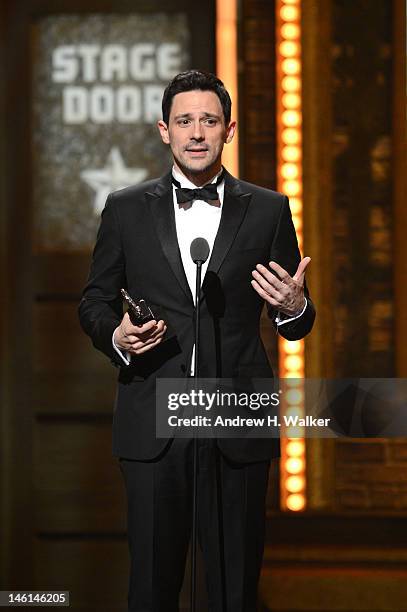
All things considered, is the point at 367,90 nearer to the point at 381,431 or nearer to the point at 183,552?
the point at 381,431

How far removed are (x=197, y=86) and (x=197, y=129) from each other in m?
0.09

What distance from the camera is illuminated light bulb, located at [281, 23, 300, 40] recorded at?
296 centimetres

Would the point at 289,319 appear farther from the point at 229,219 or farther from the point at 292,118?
the point at 292,118

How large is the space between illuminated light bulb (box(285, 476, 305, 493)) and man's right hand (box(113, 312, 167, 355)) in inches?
40.5

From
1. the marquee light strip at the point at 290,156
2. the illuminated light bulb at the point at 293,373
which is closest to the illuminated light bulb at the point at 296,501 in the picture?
the marquee light strip at the point at 290,156

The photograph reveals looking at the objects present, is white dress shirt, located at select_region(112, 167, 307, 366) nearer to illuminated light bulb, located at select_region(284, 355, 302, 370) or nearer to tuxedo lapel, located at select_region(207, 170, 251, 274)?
tuxedo lapel, located at select_region(207, 170, 251, 274)

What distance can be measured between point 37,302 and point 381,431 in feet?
3.43

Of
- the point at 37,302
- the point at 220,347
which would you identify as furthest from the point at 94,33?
the point at 220,347

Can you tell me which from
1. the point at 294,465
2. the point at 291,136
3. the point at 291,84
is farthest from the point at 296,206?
the point at 294,465

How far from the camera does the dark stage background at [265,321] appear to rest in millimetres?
2953

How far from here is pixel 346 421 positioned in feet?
8.39

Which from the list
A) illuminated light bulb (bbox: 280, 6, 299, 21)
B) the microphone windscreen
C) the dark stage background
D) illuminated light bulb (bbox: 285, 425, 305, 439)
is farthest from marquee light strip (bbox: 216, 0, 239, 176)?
the microphone windscreen

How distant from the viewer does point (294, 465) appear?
297cm

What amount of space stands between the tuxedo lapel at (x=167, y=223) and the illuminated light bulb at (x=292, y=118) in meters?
0.78
